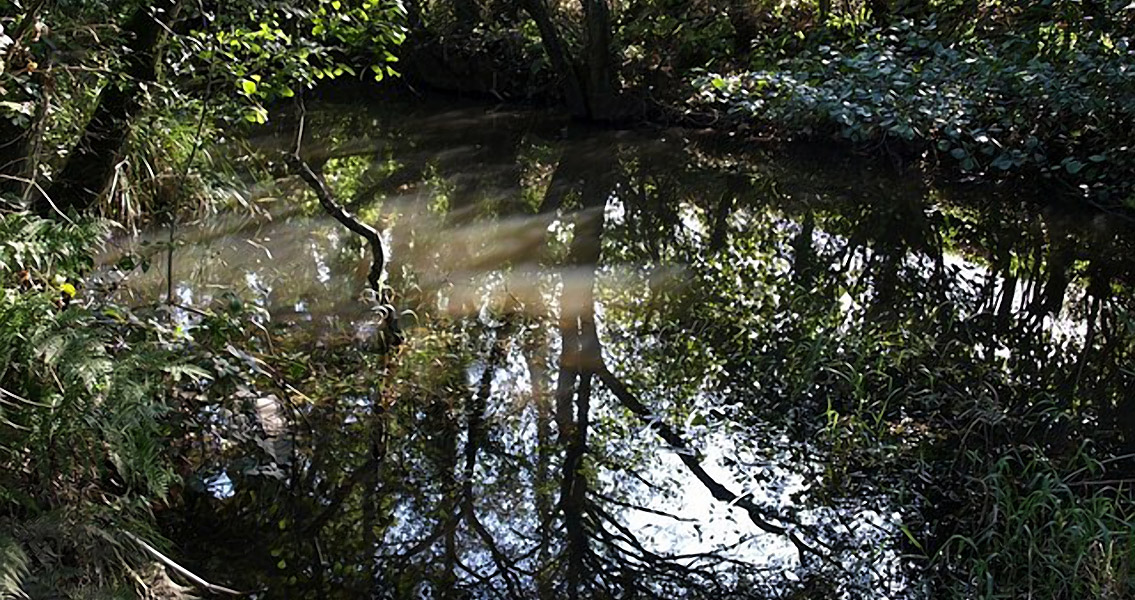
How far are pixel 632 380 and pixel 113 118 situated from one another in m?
2.54

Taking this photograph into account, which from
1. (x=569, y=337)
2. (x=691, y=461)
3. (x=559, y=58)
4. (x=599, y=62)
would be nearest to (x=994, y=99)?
(x=569, y=337)

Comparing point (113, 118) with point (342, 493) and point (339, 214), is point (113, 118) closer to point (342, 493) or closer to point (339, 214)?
point (339, 214)

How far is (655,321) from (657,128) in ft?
17.9

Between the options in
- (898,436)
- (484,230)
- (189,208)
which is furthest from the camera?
(484,230)

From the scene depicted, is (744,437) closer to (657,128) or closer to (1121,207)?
(1121,207)

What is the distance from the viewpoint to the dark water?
3410 mm

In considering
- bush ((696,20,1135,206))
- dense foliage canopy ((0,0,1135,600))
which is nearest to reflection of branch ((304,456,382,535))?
dense foliage canopy ((0,0,1135,600))

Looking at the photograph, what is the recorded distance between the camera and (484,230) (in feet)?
23.6

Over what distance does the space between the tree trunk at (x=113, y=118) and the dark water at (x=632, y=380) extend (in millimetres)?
932

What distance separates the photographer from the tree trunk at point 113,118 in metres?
4.35

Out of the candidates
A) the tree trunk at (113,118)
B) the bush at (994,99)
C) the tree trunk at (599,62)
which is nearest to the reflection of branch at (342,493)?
the tree trunk at (113,118)

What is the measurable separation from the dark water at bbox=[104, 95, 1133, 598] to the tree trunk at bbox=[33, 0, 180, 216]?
36.7 inches

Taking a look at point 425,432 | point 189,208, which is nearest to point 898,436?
point 425,432

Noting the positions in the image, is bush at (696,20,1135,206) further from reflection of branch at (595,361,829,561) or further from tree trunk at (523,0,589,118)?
reflection of branch at (595,361,829,561)
